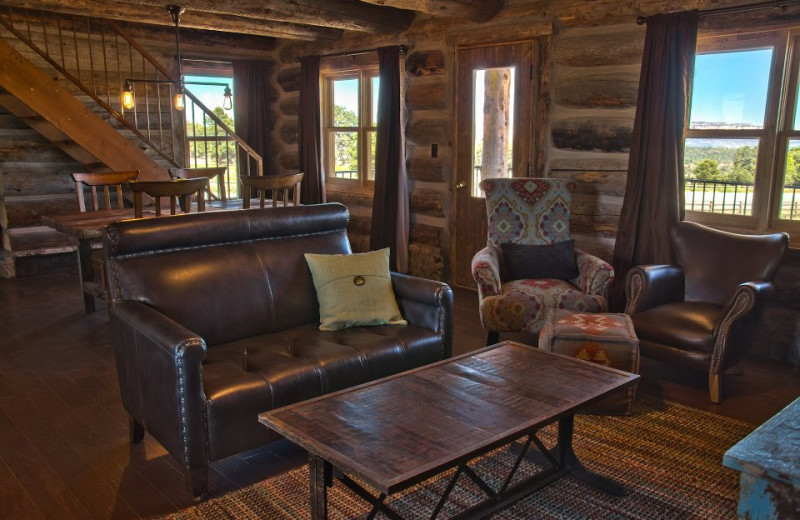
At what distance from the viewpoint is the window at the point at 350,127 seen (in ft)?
21.9

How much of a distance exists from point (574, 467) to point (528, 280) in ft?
5.85

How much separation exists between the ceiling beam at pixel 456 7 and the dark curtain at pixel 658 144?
134 cm

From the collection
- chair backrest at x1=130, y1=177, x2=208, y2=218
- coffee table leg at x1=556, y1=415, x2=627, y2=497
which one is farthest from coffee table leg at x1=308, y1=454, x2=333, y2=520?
chair backrest at x1=130, y1=177, x2=208, y2=218

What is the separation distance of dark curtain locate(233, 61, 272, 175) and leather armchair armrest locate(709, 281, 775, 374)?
18.6 feet

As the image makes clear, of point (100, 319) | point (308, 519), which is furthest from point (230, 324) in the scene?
point (100, 319)

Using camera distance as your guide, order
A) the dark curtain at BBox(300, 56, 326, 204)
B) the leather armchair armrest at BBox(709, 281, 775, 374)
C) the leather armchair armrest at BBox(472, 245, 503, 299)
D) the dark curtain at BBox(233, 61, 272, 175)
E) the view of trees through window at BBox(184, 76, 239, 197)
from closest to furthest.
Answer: the leather armchair armrest at BBox(709, 281, 775, 374) < the leather armchair armrest at BBox(472, 245, 503, 299) < the dark curtain at BBox(300, 56, 326, 204) < the dark curtain at BBox(233, 61, 272, 175) < the view of trees through window at BBox(184, 76, 239, 197)

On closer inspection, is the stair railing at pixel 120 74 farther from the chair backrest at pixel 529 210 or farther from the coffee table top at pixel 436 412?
the coffee table top at pixel 436 412

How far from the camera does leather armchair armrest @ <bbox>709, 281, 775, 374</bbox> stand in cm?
330

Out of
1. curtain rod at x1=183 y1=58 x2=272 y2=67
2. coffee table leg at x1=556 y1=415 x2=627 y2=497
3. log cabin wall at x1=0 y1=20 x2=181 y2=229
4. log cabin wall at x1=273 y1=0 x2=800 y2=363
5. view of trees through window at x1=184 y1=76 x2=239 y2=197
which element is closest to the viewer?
coffee table leg at x1=556 y1=415 x2=627 y2=497

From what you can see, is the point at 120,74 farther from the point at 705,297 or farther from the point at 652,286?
the point at 705,297

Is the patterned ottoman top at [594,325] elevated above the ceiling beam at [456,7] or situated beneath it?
situated beneath

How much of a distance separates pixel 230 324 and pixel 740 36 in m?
3.44

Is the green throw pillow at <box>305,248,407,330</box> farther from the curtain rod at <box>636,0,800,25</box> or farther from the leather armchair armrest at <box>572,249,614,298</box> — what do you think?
the curtain rod at <box>636,0,800,25</box>

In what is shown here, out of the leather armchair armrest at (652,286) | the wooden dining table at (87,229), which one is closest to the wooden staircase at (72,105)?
the wooden dining table at (87,229)
